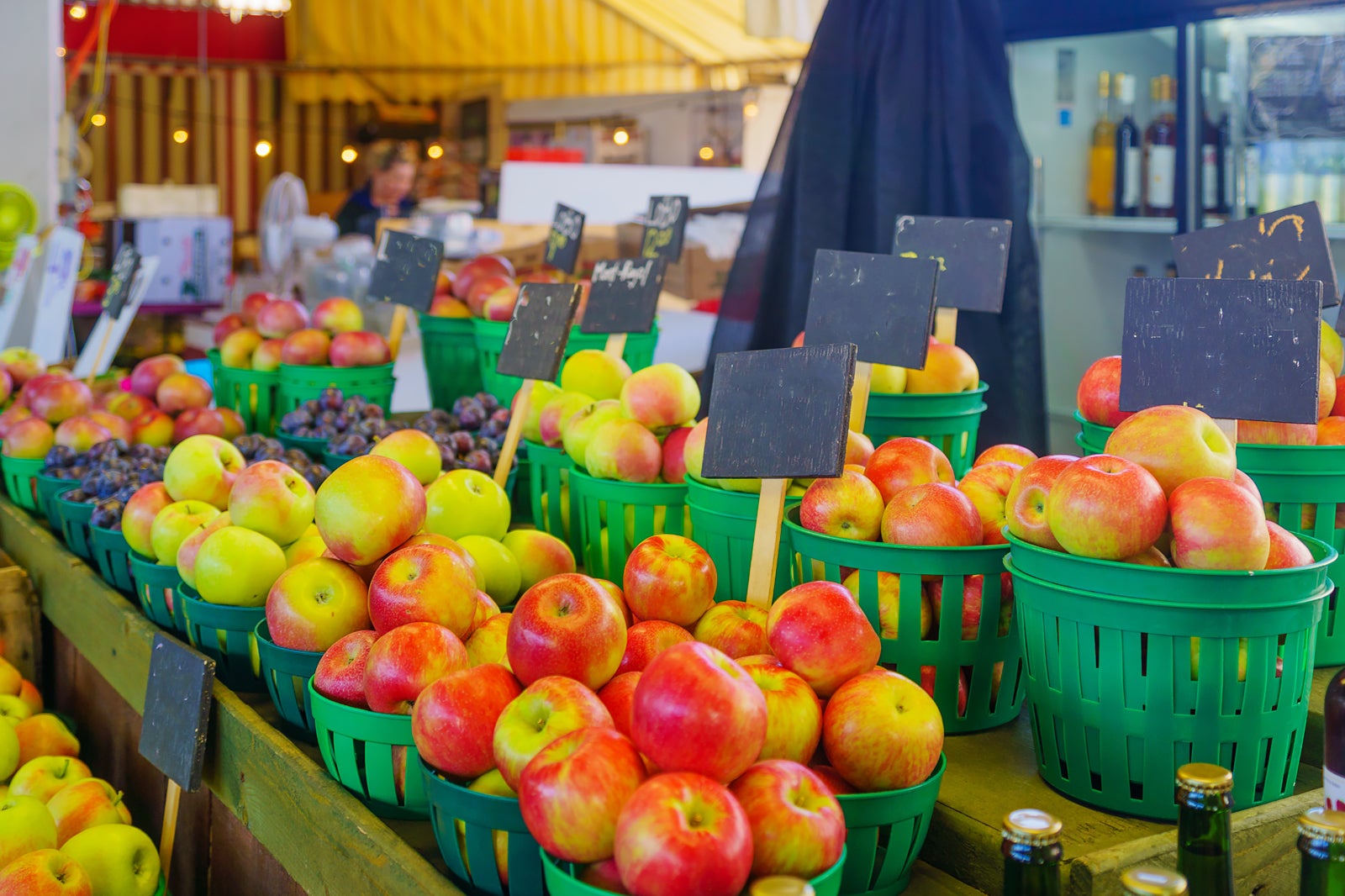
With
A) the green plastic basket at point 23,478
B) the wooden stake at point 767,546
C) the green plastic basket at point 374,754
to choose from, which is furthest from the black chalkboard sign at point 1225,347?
the green plastic basket at point 23,478

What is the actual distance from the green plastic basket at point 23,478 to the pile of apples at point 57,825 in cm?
59

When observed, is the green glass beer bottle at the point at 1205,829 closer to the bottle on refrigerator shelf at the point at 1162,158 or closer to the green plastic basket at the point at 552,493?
the green plastic basket at the point at 552,493

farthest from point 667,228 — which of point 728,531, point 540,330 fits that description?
point 728,531

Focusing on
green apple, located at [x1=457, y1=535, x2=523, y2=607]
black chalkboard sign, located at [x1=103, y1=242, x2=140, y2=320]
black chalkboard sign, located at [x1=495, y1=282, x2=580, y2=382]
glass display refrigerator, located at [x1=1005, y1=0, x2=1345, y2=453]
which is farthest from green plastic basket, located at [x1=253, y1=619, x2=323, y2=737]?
glass display refrigerator, located at [x1=1005, y1=0, x2=1345, y2=453]

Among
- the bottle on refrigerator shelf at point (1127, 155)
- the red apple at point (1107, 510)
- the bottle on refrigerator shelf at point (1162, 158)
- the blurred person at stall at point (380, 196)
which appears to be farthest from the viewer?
the blurred person at stall at point (380, 196)

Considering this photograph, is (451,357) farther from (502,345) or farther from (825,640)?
(825,640)

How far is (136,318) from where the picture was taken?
19.3 ft

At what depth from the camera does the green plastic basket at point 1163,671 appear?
3.29ft

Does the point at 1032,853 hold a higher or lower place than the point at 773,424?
lower

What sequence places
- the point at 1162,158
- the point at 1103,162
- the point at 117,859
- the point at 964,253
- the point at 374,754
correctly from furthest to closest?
the point at 1103,162 < the point at 1162,158 < the point at 964,253 < the point at 117,859 < the point at 374,754

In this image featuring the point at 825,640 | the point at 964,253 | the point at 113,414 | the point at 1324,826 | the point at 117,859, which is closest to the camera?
A: the point at 1324,826

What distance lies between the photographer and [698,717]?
83cm

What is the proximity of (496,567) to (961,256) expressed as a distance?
2.93 ft

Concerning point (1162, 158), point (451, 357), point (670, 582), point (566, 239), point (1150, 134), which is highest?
point (1150, 134)
